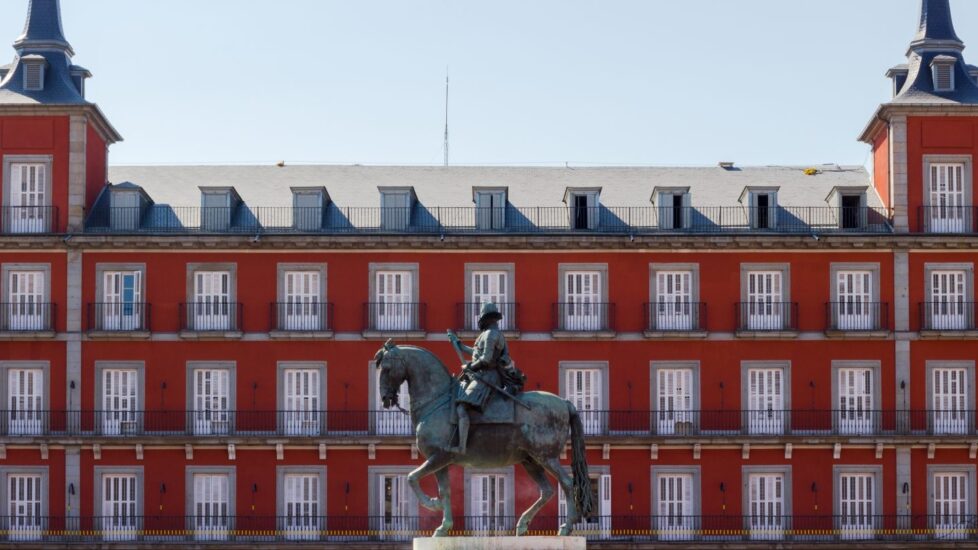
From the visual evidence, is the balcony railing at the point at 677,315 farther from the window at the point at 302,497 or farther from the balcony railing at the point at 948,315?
the window at the point at 302,497

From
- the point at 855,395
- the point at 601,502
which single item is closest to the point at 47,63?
the point at 601,502

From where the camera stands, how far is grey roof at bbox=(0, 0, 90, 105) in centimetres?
6600

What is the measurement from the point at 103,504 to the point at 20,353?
562cm

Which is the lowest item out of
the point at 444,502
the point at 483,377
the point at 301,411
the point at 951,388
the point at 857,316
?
the point at 444,502

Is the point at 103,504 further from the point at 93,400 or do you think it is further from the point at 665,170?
the point at 665,170

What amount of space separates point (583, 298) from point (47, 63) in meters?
19.8

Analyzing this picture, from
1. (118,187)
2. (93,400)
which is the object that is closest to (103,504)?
(93,400)

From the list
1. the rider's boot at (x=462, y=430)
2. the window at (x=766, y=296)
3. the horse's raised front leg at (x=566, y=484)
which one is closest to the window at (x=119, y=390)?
the window at (x=766, y=296)

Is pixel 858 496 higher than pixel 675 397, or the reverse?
pixel 675 397

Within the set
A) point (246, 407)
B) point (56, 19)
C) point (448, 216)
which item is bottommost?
point (246, 407)

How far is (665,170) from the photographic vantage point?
7112 centimetres

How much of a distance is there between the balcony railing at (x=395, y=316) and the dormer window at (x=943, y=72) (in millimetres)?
18858

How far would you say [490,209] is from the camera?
6612cm

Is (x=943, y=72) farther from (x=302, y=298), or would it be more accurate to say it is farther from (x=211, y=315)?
(x=211, y=315)
